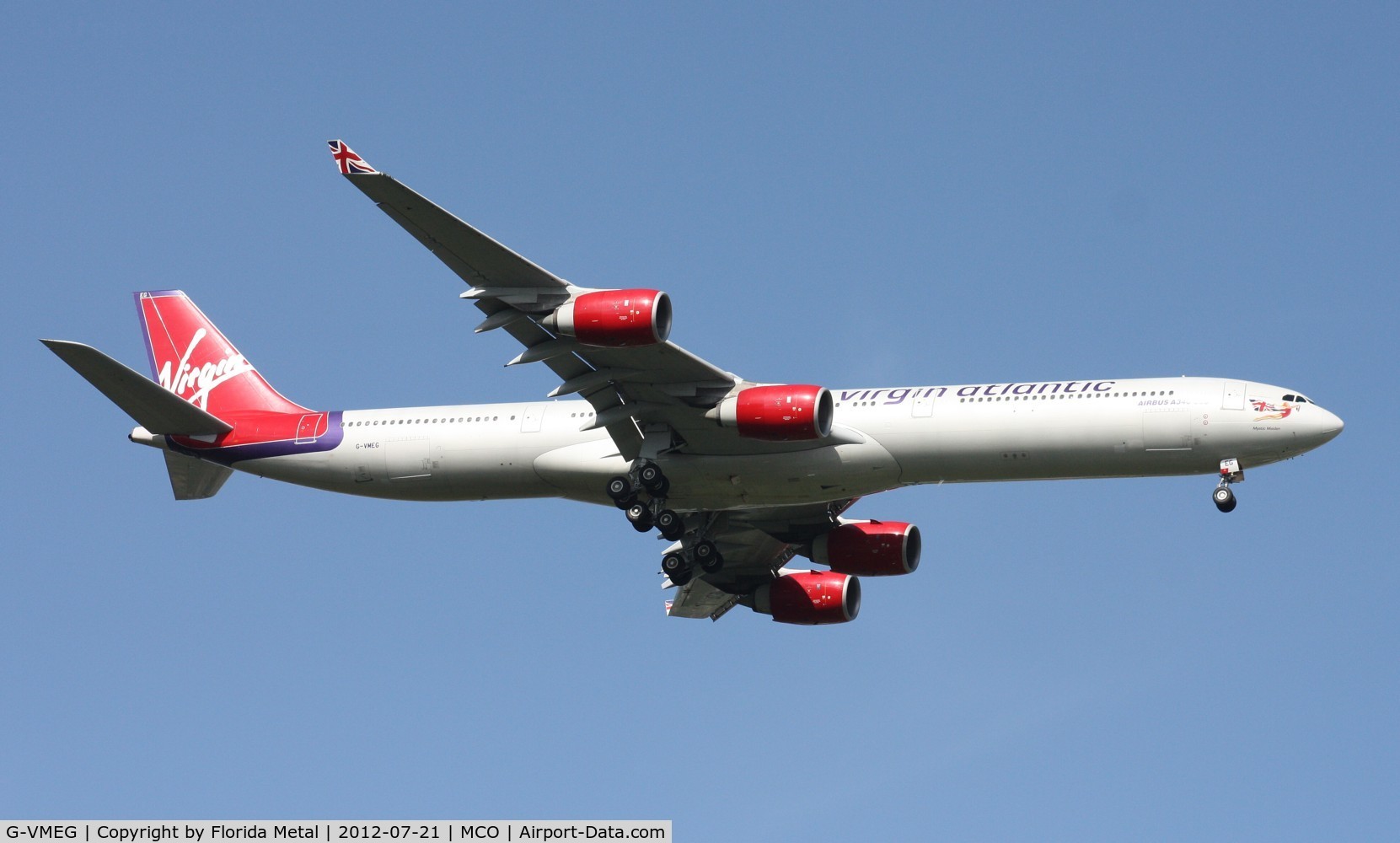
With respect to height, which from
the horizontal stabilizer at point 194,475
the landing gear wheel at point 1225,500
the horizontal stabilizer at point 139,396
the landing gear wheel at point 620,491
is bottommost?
the landing gear wheel at point 1225,500

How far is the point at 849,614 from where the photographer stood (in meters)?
52.7

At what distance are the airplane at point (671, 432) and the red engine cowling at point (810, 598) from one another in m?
1.20

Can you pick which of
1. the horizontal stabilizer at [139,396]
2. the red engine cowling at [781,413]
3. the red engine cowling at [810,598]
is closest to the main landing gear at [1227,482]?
the red engine cowling at [781,413]

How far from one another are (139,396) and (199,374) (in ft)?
16.0

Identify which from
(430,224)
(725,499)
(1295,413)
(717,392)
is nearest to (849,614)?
(725,499)

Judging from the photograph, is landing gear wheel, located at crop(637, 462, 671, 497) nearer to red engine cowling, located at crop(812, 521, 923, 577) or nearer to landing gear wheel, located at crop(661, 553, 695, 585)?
landing gear wheel, located at crop(661, 553, 695, 585)

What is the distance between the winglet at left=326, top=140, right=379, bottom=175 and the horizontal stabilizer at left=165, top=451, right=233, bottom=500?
14.5 meters

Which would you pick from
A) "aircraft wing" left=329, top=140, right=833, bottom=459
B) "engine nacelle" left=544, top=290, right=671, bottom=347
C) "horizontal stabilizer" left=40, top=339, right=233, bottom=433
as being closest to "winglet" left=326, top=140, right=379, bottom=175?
"aircraft wing" left=329, top=140, right=833, bottom=459

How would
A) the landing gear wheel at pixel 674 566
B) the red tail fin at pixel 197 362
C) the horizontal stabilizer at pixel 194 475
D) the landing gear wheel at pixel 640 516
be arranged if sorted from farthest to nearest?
1. the red tail fin at pixel 197 362
2. the horizontal stabilizer at pixel 194 475
3. the landing gear wheel at pixel 674 566
4. the landing gear wheel at pixel 640 516

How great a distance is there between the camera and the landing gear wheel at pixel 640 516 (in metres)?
45.5

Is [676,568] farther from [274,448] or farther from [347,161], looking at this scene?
[347,161]

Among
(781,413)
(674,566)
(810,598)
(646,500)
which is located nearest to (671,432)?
(646,500)

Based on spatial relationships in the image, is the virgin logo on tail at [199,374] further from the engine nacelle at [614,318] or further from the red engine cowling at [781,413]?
the red engine cowling at [781,413]
